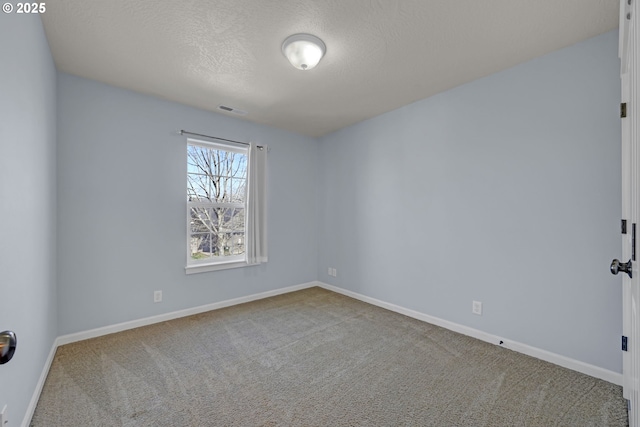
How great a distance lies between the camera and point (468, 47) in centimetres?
216

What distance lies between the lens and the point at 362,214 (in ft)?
12.6

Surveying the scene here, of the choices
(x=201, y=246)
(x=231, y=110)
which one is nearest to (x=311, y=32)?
(x=231, y=110)

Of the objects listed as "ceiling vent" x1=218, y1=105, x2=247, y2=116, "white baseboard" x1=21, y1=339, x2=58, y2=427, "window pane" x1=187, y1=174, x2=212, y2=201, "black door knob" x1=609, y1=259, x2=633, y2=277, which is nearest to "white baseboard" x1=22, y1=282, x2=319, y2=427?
"white baseboard" x1=21, y1=339, x2=58, y2=427

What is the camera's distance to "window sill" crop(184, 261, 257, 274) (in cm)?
329

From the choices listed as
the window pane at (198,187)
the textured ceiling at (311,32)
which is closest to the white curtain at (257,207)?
the window pane at (198,187)

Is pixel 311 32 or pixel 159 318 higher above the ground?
pixel 311 32

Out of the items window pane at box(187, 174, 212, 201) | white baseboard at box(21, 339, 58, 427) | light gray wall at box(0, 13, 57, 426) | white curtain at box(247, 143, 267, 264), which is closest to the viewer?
light gray wall at box(0, 13, 57, 426)

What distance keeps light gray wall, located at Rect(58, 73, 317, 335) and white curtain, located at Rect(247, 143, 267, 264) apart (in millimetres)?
289

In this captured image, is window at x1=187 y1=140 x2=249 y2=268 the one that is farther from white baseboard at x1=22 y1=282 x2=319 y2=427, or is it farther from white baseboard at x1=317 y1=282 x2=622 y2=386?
white baseboard at x1=317 y1=282 x2=622 y2=386

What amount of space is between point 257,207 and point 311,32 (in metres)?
2.32

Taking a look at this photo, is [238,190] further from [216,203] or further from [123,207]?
[123,207]

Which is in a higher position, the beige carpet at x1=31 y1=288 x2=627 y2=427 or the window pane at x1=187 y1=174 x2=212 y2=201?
the window pane at x1=187 y1=174 x2=212 y2=201

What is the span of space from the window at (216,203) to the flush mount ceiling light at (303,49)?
1836 mm

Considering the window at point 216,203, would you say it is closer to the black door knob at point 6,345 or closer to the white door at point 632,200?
the black door knob at point 6,345
